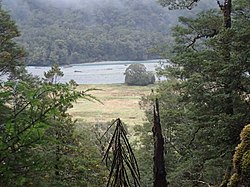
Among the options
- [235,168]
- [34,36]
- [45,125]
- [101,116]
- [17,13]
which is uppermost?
[17,13]

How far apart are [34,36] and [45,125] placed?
7267cm

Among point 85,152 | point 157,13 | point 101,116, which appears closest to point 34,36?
point 157,13

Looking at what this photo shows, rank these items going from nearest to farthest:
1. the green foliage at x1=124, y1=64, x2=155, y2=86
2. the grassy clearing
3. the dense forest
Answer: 1. the dense forest
2. the grassy clearing
3. the green foliage at x1=124, y1=64, x2=155, y2=86

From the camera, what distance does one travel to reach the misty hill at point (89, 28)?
65688 millimetres

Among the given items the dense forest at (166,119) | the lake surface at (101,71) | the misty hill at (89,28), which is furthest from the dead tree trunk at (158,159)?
the lake surface at (101,71)

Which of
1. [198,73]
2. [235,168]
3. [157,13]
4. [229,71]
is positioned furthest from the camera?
[157,13]

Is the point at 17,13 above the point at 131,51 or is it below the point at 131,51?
above

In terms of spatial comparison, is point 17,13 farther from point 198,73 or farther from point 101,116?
point 198,73

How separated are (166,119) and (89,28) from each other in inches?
3130

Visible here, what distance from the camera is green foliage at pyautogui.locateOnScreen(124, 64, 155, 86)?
1944 inches

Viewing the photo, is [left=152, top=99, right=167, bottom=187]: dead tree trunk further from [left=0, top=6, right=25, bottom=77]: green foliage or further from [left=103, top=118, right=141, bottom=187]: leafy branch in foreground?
[left=0, top=6, right=25, bottom=77]: green foliage

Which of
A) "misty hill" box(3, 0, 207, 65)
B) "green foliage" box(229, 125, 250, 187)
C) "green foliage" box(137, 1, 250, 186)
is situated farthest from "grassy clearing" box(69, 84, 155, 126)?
"green foliage" box(229, 125, 250, 187)

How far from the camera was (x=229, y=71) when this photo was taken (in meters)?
8.35

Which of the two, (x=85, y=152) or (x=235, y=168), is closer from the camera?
(x=235, y=168)
